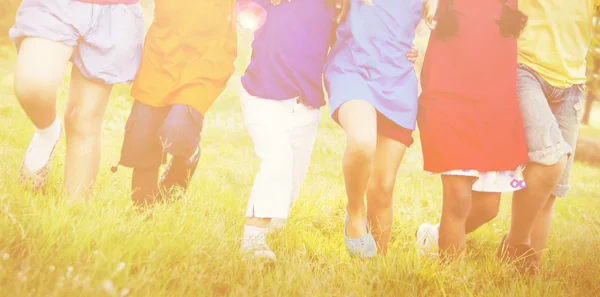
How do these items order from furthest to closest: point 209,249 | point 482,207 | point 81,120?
1. point 482,207
2. point 81,120
3. point 209,249

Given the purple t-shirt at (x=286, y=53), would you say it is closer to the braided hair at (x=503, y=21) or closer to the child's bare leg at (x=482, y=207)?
the braided hair at (x=503, y=21)

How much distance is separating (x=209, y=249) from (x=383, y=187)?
107 cm

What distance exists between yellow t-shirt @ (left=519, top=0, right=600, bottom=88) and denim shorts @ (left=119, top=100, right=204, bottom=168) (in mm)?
1891

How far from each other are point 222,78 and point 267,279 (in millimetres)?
1244

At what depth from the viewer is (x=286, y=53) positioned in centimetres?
313

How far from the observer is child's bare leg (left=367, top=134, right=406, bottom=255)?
3160mm

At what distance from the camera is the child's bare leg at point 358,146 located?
2.89 metres

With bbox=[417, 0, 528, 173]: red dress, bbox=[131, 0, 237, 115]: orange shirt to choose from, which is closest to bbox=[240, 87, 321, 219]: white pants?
bbox=[131, 0, 237, 115]: orange shirt

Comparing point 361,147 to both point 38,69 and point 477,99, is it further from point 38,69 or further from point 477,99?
point 38,69

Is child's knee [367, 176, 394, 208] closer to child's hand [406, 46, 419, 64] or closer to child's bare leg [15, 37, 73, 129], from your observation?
child's hand [406, 46, 419, 64]

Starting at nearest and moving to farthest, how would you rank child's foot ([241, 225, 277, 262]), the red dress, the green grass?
the green grass < child's foot ([241, 225, 277, 262]) < the red dress

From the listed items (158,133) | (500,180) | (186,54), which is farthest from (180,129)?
(500,180)

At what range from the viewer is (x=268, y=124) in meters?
3.11

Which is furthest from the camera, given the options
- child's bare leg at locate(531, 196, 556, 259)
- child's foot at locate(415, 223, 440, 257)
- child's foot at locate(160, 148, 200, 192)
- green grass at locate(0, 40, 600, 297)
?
child's bare leg at locate(531, 196, 556, 259)
